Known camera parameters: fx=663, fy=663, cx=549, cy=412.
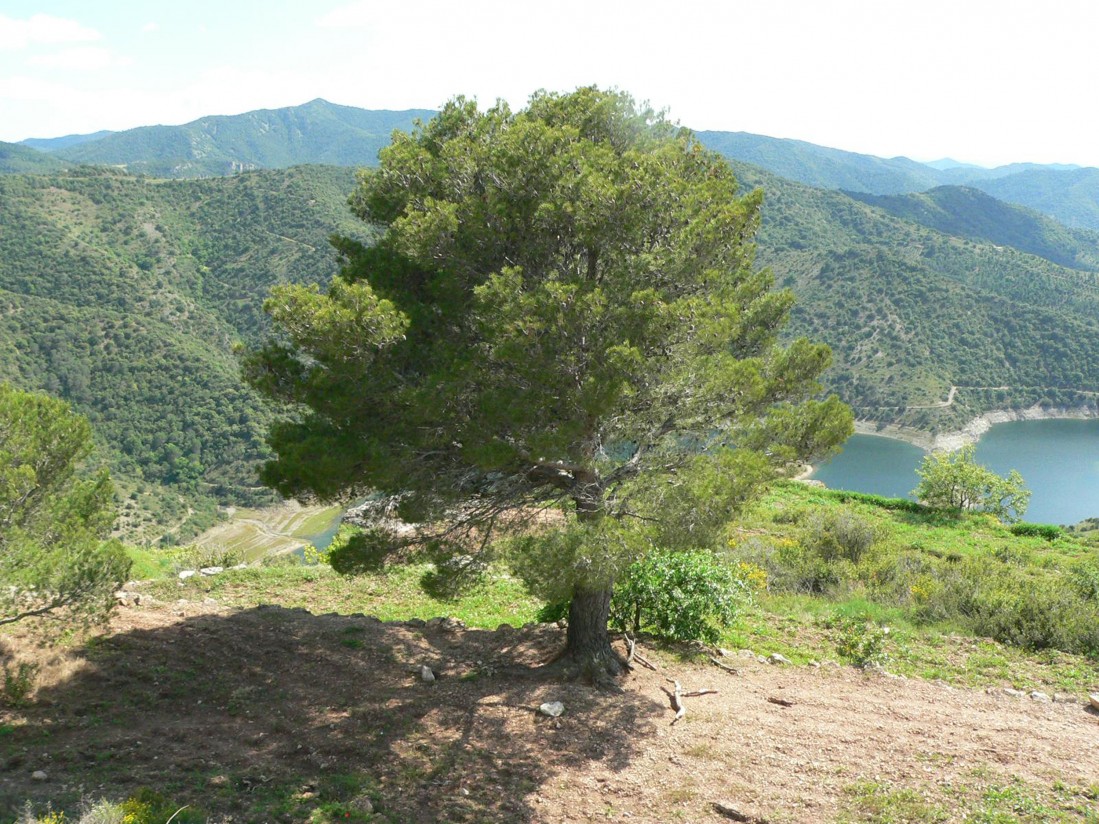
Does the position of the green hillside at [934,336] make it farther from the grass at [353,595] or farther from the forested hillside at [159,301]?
the grass at [353,595]

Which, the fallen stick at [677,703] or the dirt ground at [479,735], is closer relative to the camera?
the dirt ground at [479,735]

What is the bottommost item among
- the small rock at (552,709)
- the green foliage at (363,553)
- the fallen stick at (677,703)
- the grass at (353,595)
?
the grass at (353,595)

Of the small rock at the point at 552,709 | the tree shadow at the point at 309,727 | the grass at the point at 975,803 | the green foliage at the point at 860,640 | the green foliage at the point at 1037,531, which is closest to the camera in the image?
the grass at the point at 975,803

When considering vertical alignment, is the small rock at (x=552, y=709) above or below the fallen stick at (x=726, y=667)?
above

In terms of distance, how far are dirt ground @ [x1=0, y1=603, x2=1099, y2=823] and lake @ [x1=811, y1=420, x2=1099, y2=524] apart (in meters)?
55.8

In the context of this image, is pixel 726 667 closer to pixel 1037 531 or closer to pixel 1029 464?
pixel 1037 531

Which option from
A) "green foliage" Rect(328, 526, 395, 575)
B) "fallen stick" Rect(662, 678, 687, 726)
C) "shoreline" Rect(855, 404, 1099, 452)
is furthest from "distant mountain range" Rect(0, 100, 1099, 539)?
"fallen stick" Rect(662, 678, 687, 726)

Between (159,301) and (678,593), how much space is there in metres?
88.5

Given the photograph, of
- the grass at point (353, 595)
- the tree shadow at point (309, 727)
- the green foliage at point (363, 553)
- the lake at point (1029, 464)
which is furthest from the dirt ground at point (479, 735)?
the lake at point (1029, 464)

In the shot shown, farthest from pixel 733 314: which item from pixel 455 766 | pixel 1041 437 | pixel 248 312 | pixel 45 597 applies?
pixel 1041 437

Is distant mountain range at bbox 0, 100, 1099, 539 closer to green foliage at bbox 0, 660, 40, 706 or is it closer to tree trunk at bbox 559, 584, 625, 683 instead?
green foliage at bbox 0, 660, 40, 706

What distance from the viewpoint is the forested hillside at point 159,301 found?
62.6 meters

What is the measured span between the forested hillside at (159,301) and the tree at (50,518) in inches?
1564

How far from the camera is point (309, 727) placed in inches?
243
